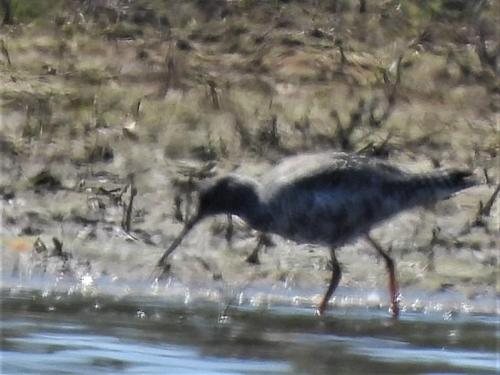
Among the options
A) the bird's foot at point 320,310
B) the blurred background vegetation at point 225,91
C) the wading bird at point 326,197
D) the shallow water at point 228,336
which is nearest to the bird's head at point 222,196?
the wading bird at point 326,197

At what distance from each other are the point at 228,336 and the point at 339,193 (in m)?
1.55

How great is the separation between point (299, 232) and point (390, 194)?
55 cm

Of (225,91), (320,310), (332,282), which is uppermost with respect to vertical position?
(225,91)

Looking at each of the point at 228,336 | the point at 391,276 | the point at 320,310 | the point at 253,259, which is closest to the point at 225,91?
the point at 253,259

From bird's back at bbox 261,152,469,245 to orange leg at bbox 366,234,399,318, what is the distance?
15cm

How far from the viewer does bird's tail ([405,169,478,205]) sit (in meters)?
9.33

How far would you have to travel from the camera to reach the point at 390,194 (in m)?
9.27

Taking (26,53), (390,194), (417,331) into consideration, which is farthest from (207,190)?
(26,53)

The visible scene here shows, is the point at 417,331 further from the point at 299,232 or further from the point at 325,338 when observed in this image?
the point at 299,232

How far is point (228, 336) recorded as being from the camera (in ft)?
25.8

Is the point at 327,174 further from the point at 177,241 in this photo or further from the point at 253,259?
the point at 177,241

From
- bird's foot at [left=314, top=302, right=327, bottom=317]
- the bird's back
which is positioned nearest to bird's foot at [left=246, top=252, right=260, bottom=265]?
the bird's back

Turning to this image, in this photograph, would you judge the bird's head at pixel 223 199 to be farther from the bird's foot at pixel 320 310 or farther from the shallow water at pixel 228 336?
the bird's foot at pixel 320 310

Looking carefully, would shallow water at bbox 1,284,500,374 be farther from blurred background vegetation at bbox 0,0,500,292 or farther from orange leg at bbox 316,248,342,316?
→ blurred background vegetation at bbox 0,0,500,292
